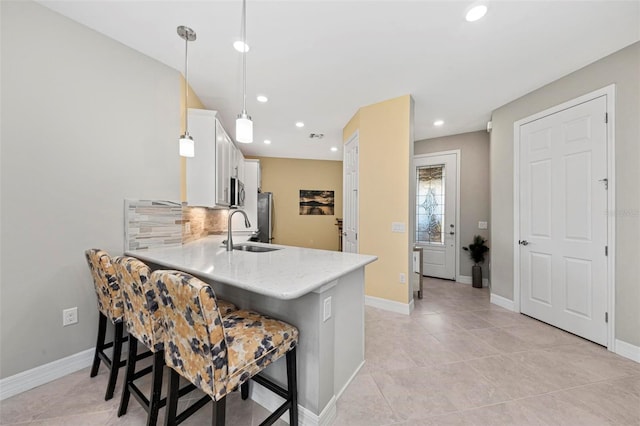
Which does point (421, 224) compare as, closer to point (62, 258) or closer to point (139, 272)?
point (139, 272)

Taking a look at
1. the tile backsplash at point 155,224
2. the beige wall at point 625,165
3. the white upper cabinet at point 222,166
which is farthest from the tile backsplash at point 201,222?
the beige wall at point 625,165

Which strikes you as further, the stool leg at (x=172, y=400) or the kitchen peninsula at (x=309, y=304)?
the kitchen peninsula at (x=309, y=304)

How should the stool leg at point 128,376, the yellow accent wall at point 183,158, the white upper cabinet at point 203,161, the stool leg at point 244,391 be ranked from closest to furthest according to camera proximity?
the stool leg at point 128,376, the stool leg at point 244,391, the yellow accent wall at point 183,158, the white upper cabinet at point 203,161

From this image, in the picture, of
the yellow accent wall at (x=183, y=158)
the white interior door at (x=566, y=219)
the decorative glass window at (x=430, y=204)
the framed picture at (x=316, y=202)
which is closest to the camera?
the white interior door at (x=566, y=219)

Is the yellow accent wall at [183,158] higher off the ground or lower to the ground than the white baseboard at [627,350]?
higher

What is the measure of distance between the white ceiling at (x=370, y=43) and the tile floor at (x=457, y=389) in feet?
8.88

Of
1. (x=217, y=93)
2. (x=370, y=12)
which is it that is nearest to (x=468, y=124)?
(x=370, y=12)

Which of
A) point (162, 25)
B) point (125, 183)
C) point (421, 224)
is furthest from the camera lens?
point (421, 224)

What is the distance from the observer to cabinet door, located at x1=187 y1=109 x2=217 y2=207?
2850 mm

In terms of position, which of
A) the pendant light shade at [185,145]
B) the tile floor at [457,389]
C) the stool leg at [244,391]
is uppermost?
the pendant light shade at [185,145]

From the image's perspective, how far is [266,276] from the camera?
4.17ft

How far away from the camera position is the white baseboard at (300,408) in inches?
53.1

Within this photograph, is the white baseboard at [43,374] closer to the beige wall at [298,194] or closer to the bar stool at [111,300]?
the bar stool at [111,300]

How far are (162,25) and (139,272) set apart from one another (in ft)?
6.42
